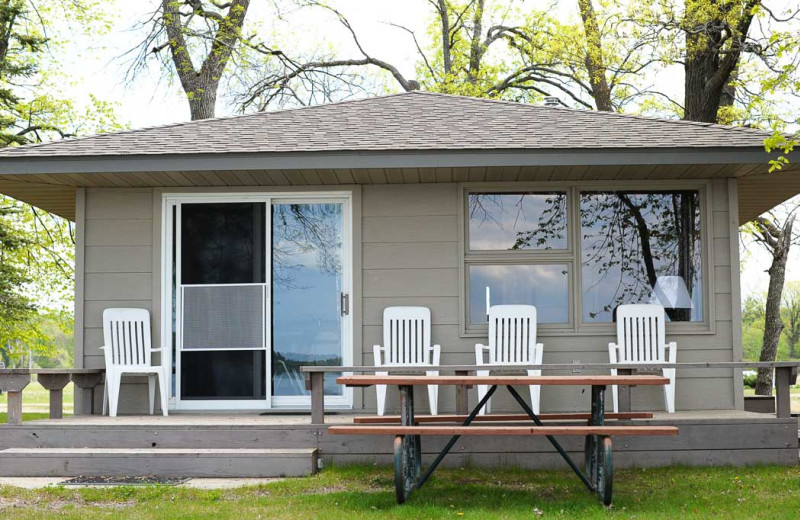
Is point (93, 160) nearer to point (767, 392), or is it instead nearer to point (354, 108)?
point (354, 108)

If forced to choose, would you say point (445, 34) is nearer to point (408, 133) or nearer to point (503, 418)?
point (408, 133)

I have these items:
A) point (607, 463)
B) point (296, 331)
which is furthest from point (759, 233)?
point (607, 463)

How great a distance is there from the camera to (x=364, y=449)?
6137 mm

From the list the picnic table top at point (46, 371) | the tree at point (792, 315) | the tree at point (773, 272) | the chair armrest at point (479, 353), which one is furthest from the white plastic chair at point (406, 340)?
the tree at point (792, 315)

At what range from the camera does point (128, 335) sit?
7.28 metres

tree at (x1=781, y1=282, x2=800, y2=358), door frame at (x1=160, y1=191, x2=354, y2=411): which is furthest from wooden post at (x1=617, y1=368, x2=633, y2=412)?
tree at (x1=781, y1=282, x2=800, y2=358)

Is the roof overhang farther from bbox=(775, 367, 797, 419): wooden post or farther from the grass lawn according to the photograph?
the grass lawn

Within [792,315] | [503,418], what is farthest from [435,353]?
[792,315]

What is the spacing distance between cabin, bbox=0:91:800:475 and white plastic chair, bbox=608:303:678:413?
4.4 inches

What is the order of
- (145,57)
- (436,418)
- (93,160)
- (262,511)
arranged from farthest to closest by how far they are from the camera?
(145,57) < (93,160) < (436,418) < (262,511)

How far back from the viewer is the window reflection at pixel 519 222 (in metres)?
7.37

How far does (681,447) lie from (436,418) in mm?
1768

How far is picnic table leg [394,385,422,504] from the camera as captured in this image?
15.9 ft

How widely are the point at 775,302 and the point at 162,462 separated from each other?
48.5 feet
